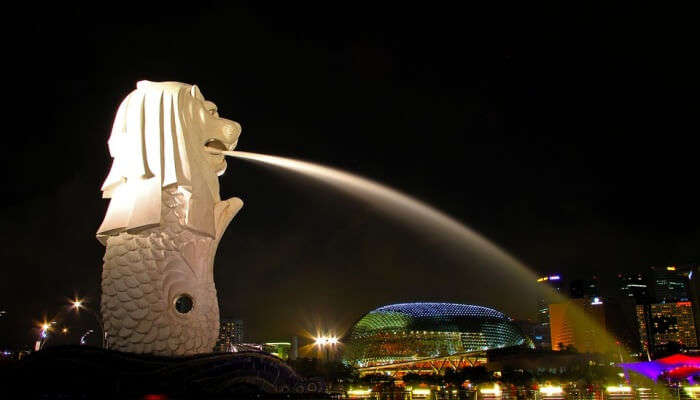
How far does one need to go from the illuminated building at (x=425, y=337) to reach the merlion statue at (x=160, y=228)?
59.0 metres

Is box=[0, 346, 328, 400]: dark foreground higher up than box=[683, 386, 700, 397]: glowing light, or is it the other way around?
box=[0, 346, 328, 400]: dark foreground

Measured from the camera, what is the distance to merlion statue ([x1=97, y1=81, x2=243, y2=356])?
54.3 feet

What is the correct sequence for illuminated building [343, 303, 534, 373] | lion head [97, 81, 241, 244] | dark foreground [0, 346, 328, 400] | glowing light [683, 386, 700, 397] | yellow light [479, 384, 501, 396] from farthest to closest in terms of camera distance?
illuminated building [343, 303, 534, 373] → yellow light [479, 384, 501, 396] → glowing light [683, 386, 700, 397] → lion head [97, 81, 241, 244] → dark foreground [0, 346, 328, 400]

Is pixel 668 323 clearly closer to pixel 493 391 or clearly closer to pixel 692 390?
pixel 692 390

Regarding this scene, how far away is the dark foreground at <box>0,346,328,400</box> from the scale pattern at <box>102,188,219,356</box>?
74cm

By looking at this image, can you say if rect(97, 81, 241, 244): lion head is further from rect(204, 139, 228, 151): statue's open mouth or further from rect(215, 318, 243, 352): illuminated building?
rect(215, 318, 243, 352): illuminated building

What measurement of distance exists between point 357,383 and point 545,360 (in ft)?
118

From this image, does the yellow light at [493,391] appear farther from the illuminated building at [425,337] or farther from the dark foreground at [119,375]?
the illuminated building at [425,337]

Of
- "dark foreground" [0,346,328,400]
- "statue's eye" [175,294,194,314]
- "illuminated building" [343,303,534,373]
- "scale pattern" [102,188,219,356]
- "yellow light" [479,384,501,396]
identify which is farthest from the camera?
"illuminated building" [343,303,534,373]

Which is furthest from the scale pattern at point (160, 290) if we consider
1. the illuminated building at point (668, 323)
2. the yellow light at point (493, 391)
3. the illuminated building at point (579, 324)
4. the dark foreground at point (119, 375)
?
the illuminated building at point (668, 323)

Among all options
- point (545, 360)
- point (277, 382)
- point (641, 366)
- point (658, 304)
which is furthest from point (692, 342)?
point (277, 382)

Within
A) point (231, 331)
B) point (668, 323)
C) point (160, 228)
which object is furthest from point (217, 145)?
point (668, 323)

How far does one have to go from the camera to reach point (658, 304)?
144250mm

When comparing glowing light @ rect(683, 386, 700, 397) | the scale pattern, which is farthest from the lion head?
glowing light @ rect(683, 386, 700, 397)
